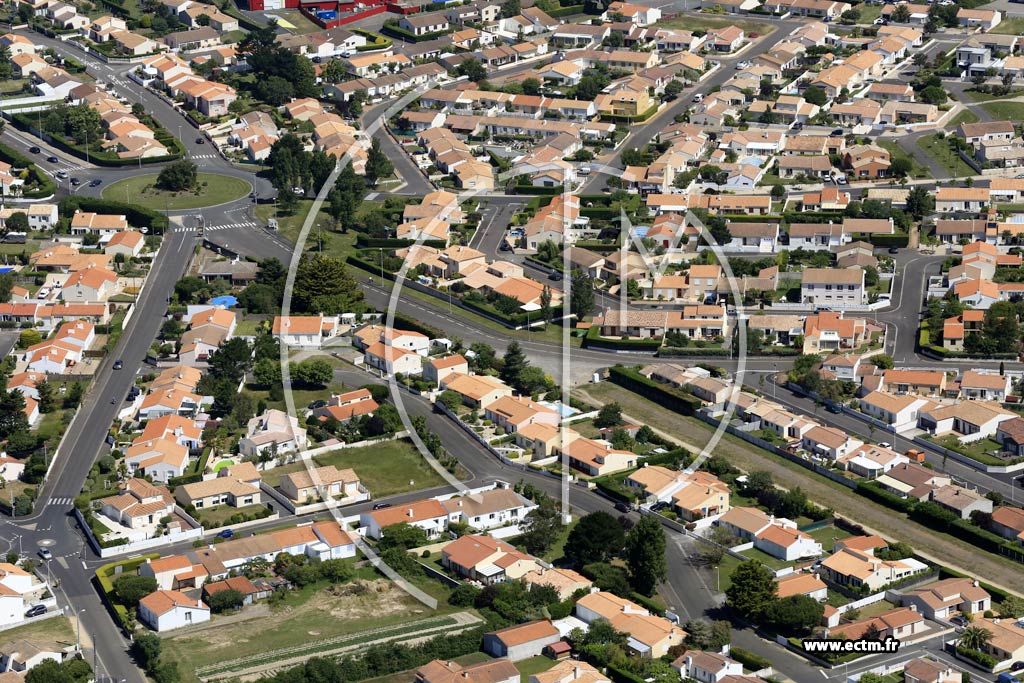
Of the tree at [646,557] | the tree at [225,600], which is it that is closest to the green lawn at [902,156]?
the tree at [646,557]

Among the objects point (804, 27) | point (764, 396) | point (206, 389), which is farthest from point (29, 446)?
point (804, 27)

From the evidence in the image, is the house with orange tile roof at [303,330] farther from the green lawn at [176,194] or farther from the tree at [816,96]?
the tree at [816,96]

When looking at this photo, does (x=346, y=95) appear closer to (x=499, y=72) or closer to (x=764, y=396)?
(x=499, y=72)

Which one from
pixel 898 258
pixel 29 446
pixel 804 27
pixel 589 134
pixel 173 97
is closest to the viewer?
pixel 29 446

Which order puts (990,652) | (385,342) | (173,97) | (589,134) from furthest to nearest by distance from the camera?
(173,97)
(589,134)
(385,342)
(990,652)

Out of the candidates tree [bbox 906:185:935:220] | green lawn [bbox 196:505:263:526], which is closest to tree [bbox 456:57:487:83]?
tree [bbox 906:185:935:220]

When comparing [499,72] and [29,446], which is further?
[499,72]
